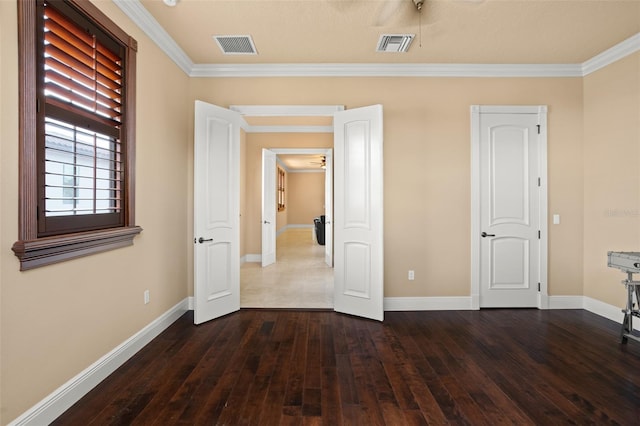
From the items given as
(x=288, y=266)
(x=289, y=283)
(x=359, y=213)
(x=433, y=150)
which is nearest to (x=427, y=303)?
(x=359, y=213)

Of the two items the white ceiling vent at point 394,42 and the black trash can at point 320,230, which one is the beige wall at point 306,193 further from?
the white ceiling vent at point 394,42

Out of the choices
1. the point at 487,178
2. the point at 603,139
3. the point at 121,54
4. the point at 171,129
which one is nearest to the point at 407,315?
the point at 487,178

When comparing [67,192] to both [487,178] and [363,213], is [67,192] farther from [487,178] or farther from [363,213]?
[487,178]

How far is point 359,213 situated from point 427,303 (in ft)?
4.67

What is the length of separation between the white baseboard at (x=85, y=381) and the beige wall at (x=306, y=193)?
38.0 feet

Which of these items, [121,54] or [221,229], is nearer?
[121,54]

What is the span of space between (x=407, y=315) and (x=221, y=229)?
2403 millimetres

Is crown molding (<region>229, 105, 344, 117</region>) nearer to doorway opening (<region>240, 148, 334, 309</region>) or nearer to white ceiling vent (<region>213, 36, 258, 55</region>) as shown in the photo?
white ceiling vent (<region>213, 36, 258, 55</region>)

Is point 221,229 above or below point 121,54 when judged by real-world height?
below

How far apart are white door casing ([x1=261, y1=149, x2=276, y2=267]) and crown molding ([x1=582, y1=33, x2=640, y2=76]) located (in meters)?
5.18

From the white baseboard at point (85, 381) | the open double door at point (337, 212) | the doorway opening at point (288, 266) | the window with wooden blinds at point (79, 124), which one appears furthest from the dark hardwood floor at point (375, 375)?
the window with wooden blinds at point (79, 124)

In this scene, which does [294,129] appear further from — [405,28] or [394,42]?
[405,28]

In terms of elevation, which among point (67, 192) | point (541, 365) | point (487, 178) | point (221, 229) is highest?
point (487, 178)

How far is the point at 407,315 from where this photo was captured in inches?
148
